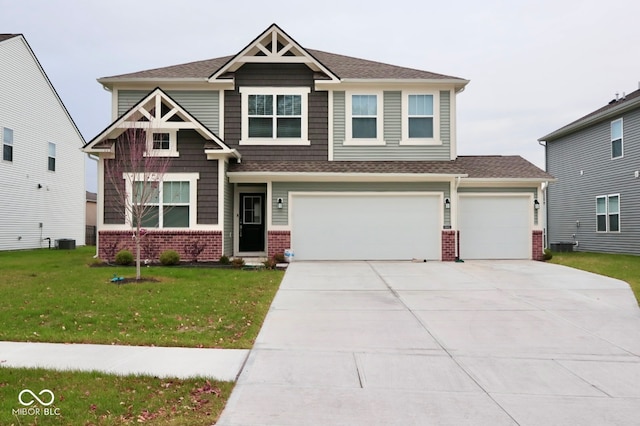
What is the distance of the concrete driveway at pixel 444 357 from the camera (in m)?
4.16

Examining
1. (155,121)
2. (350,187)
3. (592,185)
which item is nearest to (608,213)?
(592,185)

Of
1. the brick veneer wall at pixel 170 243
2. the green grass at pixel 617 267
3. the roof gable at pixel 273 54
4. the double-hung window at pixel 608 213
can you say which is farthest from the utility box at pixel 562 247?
the brick veneer wall at pixel 170 243

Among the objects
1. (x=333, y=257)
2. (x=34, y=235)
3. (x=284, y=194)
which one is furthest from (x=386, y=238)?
(x=34, y=235)

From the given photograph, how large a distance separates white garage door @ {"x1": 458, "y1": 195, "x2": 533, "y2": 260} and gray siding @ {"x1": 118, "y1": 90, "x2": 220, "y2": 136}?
919cm

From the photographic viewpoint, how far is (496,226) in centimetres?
1642

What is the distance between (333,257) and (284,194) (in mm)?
2691

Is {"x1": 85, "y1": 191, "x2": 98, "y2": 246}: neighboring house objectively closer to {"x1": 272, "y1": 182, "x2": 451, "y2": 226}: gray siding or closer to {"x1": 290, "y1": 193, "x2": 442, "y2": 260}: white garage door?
{"x1": 272, "y1": 182, "x2": 451, "y2": 226}: gray siding

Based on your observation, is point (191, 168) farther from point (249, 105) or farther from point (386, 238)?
point (386, 238)

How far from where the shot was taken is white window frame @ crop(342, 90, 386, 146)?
53.9 ft

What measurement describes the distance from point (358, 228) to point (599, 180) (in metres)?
12.6

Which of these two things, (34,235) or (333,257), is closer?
(333,257)

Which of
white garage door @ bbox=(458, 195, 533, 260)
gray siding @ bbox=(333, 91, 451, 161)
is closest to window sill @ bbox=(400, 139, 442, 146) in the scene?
gray siding @ bbox=(333, 91, 451, 161)

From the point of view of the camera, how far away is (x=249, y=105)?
16.4 metres

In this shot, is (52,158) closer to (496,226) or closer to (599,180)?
(496,226)
